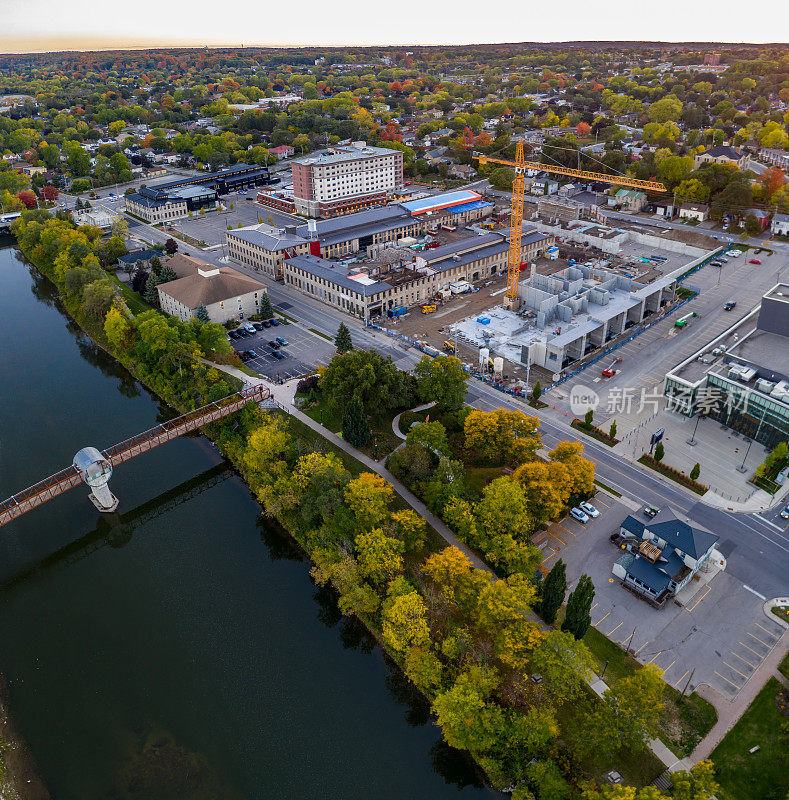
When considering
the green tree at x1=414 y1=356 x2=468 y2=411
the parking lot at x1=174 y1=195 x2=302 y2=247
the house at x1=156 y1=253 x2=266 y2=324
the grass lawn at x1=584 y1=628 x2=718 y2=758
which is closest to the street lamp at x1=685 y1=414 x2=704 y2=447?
the green tree at x1=414 y1=356 x2=468 y2=411

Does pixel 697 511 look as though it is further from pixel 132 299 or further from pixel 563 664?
pixel 132 299

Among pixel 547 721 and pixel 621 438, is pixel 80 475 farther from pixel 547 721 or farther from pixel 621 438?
pixel 621 438

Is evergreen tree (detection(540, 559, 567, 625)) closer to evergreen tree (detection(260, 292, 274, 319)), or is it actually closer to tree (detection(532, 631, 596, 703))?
tree (detection(532, 631, 596, 703))

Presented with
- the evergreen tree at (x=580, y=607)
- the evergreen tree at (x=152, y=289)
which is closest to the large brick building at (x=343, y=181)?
the evergreen tree at (x=152, y=289)

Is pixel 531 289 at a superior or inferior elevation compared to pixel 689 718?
superior

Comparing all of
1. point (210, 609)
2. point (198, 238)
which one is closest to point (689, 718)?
point (210, 609)

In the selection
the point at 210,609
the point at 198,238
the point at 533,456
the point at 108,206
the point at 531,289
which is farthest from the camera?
the point at 108,206
